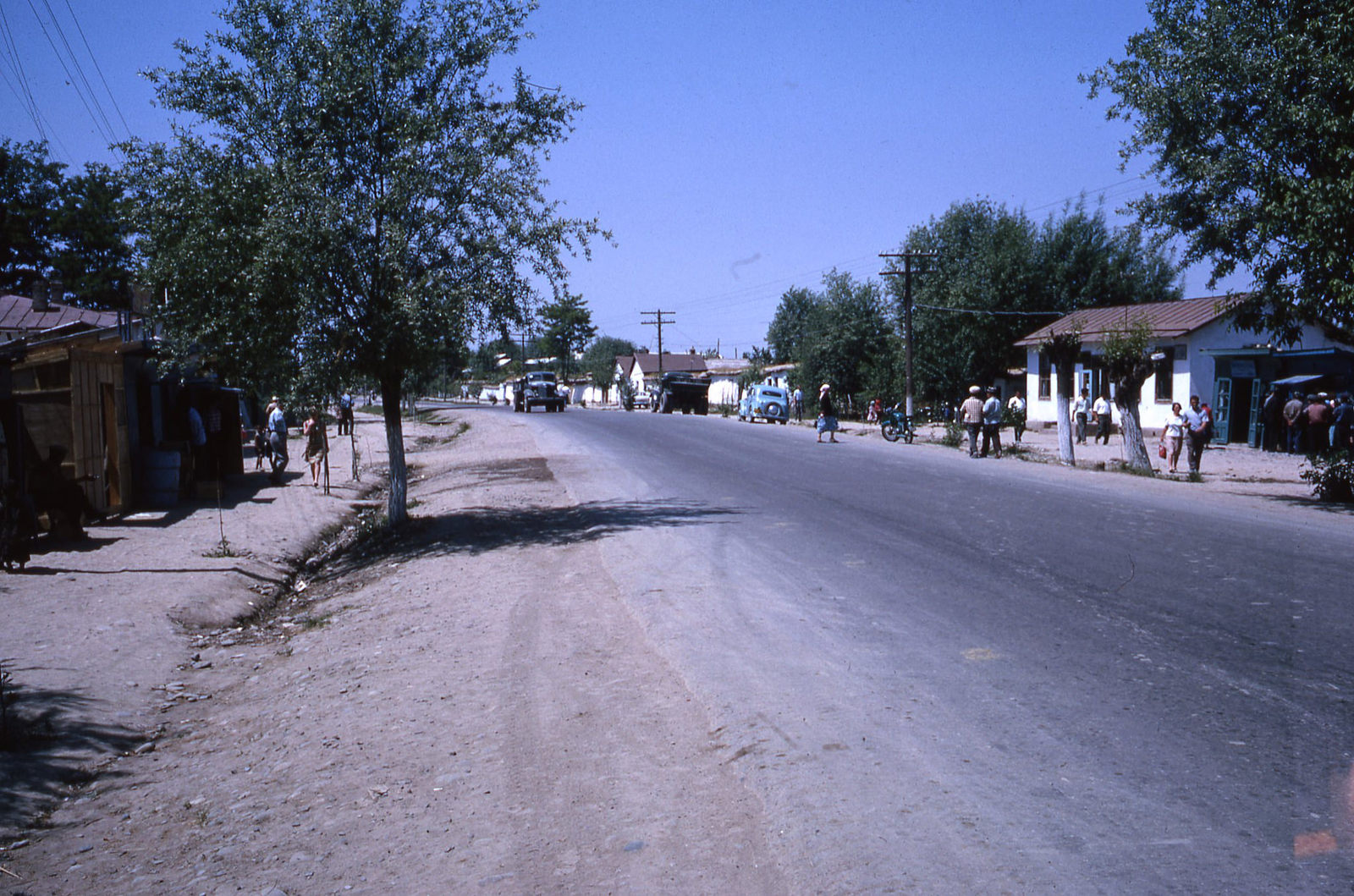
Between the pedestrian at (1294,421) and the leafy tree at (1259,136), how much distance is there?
1080 cm

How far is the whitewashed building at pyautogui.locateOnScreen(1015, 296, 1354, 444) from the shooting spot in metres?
28.8

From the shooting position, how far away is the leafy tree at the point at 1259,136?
13516mm

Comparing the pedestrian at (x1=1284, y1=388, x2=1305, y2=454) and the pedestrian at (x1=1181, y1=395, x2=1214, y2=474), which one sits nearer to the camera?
the pedestrian at (x1=1181, y1=395, x2=1214, y2=474)

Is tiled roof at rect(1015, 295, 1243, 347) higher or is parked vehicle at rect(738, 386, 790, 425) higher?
tiled roof at rect(1015, 295, 1243, 347)

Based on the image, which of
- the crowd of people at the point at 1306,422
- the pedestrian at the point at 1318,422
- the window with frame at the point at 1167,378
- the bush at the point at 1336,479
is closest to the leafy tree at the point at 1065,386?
the crowd of people at the point at 1306,422

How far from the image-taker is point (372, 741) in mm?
5723

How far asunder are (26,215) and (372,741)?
44.0m

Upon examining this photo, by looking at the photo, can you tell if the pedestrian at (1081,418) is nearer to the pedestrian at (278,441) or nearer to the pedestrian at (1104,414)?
the pedestrian at (1104,414)

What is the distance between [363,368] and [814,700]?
9365mm

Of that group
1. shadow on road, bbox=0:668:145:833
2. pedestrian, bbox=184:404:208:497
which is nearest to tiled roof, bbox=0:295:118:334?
pedestrian, bbox=184:404:208:497

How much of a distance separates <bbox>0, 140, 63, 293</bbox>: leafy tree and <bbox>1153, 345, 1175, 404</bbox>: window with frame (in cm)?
4358

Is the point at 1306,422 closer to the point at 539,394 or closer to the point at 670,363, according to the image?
the point at 539,394

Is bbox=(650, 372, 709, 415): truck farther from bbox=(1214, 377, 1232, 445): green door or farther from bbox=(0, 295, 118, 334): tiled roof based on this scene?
bbox=(0, 295, 118, 334): tiled roof

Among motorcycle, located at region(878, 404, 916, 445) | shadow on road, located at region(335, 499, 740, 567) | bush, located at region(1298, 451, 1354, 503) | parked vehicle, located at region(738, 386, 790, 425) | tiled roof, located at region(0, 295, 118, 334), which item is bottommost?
shadow on road, located at region(335, 499, 740, 567)
